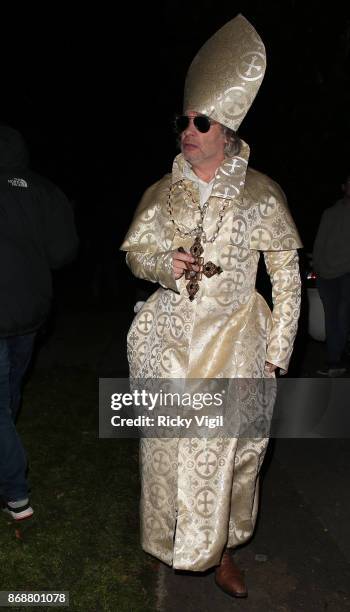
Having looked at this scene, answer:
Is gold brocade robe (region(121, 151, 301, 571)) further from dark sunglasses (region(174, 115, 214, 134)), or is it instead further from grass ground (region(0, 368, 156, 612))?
grass ground (region(0, 368, 156, 612))

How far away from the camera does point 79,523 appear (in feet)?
13.1

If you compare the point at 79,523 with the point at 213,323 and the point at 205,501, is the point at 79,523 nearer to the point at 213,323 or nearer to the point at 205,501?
the point at 205,501

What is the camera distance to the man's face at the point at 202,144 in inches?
120

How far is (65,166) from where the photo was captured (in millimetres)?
17375

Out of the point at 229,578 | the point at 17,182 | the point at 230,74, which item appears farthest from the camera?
the point at 17,182

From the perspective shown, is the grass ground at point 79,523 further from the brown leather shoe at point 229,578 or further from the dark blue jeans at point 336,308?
the dark blue jeans at point 336,308

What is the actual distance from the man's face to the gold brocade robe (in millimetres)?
79

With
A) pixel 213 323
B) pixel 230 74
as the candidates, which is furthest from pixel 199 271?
pixel 230 74

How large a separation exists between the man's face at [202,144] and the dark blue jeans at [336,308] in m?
4.14

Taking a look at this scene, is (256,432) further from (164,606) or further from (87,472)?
(87,472)

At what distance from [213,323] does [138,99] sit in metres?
14.9

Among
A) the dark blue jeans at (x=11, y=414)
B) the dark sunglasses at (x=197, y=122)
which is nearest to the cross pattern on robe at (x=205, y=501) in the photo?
the dark blue jeans at (x=11, y=414)

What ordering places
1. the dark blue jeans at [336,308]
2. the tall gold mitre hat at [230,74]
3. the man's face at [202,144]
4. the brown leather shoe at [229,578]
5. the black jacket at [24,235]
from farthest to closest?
the dark blue jeans at [336,308]
the black jacket at [24,235]
the brown leather shoe at [229,578]
the man's face at [202,144]
the tall gold mitre hat at [230,74]

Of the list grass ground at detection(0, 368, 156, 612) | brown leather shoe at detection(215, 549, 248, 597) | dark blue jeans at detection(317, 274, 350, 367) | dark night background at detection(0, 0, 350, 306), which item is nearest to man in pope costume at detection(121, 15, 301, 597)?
brown leather shoe at detection(215, 549, 248, 597)
